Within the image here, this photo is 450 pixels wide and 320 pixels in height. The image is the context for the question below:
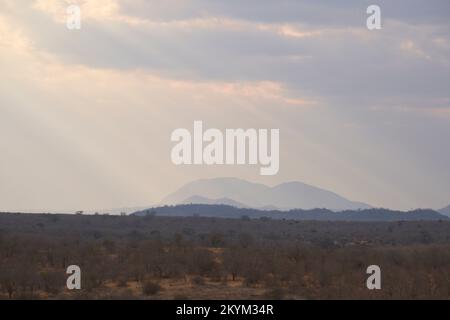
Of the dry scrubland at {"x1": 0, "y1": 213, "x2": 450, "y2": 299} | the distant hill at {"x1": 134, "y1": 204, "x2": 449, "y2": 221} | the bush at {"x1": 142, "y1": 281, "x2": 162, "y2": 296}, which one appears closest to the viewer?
the dry scrubland at {"x1": 0, "y1": 213, "x2": 450, "y2": 299}

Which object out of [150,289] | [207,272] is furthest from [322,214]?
[150,289]

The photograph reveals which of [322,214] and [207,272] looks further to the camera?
[322,214]

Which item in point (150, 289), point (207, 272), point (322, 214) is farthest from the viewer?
point (322, 214)

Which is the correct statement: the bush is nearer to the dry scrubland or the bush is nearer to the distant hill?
the dry scrubland

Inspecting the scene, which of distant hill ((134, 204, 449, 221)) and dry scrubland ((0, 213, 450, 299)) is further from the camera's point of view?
distant hill ((134, 204, 449, 221))

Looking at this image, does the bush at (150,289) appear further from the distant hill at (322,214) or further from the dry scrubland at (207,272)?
the distant hill at (322,214)

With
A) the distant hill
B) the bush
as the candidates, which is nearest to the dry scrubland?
the bush

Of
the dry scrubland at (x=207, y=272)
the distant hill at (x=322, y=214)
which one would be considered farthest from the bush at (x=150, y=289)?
the distant hill at (x=322, y=214)

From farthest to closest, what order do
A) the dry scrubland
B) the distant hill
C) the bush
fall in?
the distant hill → the bush → the dry scrubland

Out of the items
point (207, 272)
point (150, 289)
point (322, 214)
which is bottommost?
point (150, 289)

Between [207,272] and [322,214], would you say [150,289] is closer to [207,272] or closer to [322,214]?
[207,272]

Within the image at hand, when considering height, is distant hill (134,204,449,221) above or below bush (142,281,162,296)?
above
